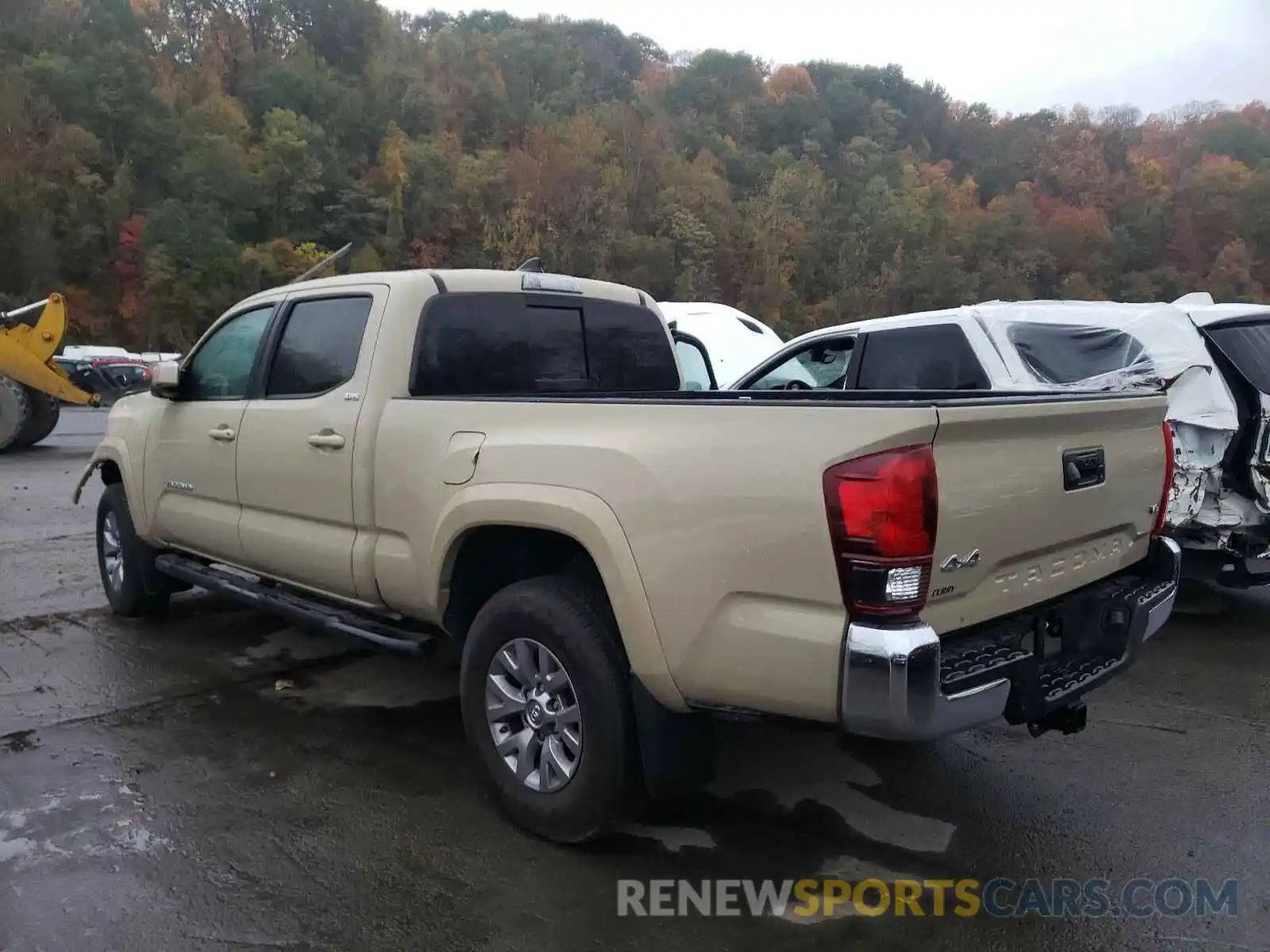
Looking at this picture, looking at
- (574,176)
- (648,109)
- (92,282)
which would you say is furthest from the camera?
(648,109)

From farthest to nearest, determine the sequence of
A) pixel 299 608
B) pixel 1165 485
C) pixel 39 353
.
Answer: pixel 39 353, pixel 299 608, pixel 1165 485

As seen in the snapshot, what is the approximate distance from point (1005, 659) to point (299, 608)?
2940mm

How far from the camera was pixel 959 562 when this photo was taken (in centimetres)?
262

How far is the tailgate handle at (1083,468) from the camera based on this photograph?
2978 millimetres

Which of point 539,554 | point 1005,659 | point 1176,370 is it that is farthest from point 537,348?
point 1176,370

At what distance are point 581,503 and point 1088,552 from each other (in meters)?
1.68

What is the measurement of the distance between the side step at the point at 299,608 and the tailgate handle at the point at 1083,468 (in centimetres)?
237

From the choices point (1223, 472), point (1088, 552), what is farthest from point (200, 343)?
point (1223, 472)

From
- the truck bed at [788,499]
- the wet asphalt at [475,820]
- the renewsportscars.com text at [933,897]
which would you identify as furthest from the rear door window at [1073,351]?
the renewsportscars.com text at [933,897]

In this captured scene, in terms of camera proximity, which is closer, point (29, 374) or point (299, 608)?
point (299, 608)

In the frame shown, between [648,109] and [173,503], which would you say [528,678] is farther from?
[648,109]

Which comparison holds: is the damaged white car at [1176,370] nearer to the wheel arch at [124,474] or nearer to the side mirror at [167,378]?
the side mirror at [167,378]

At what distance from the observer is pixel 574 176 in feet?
247

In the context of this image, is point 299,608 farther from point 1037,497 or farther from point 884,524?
point 1037,497
